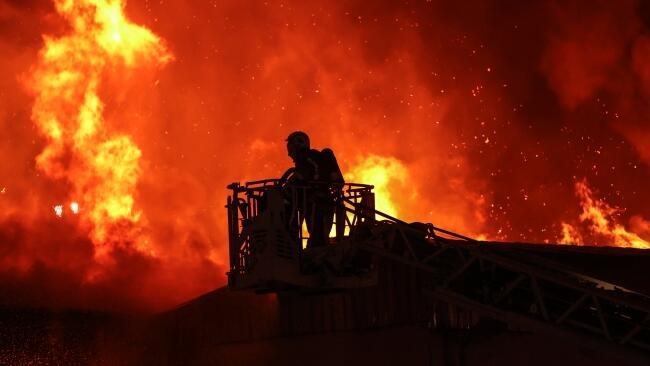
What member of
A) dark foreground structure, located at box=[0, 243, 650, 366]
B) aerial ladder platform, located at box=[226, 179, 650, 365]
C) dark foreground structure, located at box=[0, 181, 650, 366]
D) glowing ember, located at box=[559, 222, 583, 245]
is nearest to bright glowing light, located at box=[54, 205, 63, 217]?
dark foreground structure, located at box=[0, 243, 650, 366]

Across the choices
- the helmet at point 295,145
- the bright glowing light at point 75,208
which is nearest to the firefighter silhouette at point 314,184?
the helmet at point 295,145

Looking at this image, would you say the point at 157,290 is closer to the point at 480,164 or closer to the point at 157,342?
the point at 157,342

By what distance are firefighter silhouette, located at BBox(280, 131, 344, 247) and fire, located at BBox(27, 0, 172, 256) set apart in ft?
63.6

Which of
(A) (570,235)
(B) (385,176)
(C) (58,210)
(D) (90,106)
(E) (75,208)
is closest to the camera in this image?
(A) (570,235)

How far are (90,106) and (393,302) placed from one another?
766 inches

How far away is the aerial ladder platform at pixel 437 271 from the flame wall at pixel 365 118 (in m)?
16.2

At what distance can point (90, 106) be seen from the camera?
33.3 metres

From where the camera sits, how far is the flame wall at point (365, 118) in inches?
1218

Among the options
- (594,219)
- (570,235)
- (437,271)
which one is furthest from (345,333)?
(594,219)

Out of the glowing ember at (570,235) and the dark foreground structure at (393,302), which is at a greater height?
the glowing ember at (570,235)

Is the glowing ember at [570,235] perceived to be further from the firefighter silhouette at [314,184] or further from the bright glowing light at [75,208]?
the firefighter silhouette at [314,184]

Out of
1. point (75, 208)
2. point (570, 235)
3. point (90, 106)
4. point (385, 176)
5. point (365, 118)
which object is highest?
point (90, 106)

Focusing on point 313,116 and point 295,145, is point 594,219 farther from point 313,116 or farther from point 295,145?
point 295,145

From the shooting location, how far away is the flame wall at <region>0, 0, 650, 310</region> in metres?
30.9
